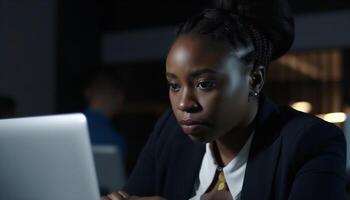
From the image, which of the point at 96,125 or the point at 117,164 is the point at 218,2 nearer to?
the point at 117,164

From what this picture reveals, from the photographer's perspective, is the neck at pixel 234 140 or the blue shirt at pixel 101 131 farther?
the blue shirt at pixel 101 131

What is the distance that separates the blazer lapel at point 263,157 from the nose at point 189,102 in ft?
0.63

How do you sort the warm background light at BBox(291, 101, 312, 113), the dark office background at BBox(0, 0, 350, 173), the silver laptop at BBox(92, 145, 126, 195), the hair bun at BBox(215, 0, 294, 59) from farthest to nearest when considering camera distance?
1. the warm background light at BBox(291, 101, 312, 113)
2. the dark office background at BBox(0, 0, 350, 173)
3. the silver laptop at BBox(92, 145, 126, 195)
4. the hair bun at BBox(215, 0, 294, 59)

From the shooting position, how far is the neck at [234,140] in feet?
4.08

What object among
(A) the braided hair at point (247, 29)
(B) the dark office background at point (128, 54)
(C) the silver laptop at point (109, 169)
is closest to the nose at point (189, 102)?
(A) the braided hair at point (247, 29)

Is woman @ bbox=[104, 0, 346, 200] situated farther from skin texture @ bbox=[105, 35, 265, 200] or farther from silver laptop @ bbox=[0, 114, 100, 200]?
silver laptop @ bbox=[0, 114, 100, 200]

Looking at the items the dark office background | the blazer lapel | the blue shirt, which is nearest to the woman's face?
the blazer lapel

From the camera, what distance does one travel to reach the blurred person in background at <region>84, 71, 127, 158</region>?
2.94 m

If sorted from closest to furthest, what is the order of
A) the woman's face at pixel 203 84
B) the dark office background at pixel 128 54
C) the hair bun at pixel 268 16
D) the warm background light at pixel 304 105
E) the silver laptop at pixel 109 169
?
1. the woman's face at pixel 203 84
2. the hair bun at pixel 268 16
3. the silver laptop at pixel 109 169
4. the dark office background at pixel 128 54
5. the warm background light at pixel 304 105

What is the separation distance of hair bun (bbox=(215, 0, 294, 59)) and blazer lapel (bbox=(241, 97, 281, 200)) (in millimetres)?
141

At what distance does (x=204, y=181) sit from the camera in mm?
1309

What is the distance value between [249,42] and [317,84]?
399cm

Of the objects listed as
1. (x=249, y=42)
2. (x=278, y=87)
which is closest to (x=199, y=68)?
(x=249, y=42)

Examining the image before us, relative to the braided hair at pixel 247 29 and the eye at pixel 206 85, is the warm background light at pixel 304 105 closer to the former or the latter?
the braided hair at pixel 247 29
